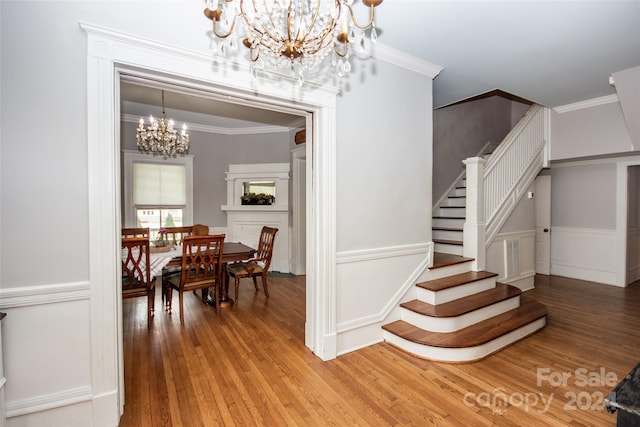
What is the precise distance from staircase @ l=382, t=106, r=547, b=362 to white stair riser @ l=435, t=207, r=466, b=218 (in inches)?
0.7

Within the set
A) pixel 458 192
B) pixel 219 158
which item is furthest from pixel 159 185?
pixel 458 192

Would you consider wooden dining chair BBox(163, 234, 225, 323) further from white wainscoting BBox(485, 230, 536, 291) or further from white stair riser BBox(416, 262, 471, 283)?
white wainscoting BBox(485, 230, 536, 291)

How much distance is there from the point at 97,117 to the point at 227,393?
2032 millimetres

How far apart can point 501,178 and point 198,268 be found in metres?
4.32

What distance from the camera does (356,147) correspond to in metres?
2.74

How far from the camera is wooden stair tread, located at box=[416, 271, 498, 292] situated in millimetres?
3155

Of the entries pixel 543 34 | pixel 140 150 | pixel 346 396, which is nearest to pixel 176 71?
pixel 346 396

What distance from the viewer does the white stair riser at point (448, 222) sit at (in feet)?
15.4

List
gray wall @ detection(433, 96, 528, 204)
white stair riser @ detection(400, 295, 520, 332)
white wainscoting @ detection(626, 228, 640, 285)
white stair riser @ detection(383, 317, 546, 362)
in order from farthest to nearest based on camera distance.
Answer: gray wall @ detection(433, 96, 528, 204) < white wainscoting @ detection(626, 228, 640, 285) < white stair riser @ detection(400, 295, 520, 332) < white stair riser @ detection(383, 317, 546, 362)

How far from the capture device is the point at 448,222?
4.86m

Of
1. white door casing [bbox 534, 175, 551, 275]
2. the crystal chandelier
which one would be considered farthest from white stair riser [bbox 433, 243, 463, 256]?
the crystal chandelier

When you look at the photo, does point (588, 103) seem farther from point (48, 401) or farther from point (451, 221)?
point (48, 401)

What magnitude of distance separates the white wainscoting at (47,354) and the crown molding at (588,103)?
20.1 feet

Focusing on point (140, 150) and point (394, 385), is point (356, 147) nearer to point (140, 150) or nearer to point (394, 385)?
point (394, 385)
